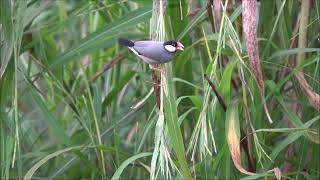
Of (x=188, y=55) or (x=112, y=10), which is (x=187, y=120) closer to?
(x=188, y=55)

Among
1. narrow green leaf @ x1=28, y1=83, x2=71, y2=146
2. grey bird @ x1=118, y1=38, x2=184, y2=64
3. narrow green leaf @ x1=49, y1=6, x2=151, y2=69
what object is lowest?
narrow green leaf @ x1=28, y1=83, x2=71, y2=146

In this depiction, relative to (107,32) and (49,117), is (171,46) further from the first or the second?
(49,117)

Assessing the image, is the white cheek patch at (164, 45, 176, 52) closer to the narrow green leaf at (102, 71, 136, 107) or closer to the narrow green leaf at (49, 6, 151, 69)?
the narrow green leaf at (49, 6, 151, 69)

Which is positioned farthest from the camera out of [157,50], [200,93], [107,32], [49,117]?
[200,93]

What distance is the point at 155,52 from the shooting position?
5.36 ft

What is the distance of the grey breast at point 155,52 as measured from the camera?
1.61m

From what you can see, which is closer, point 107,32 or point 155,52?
point 155,52

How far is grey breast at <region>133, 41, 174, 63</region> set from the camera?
1614 millimetres

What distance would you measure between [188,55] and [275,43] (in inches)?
12.0

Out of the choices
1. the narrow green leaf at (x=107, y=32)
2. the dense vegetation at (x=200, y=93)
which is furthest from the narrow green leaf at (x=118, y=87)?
the narrow green leaf at (x=107, y=32)

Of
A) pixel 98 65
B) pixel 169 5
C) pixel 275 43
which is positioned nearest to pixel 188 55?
pixel 169 5

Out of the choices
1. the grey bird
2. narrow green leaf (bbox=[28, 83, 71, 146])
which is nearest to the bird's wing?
the grey bird

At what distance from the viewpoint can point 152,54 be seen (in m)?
1.65

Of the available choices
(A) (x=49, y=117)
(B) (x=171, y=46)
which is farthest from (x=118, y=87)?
(B) (x=171, y=46)
